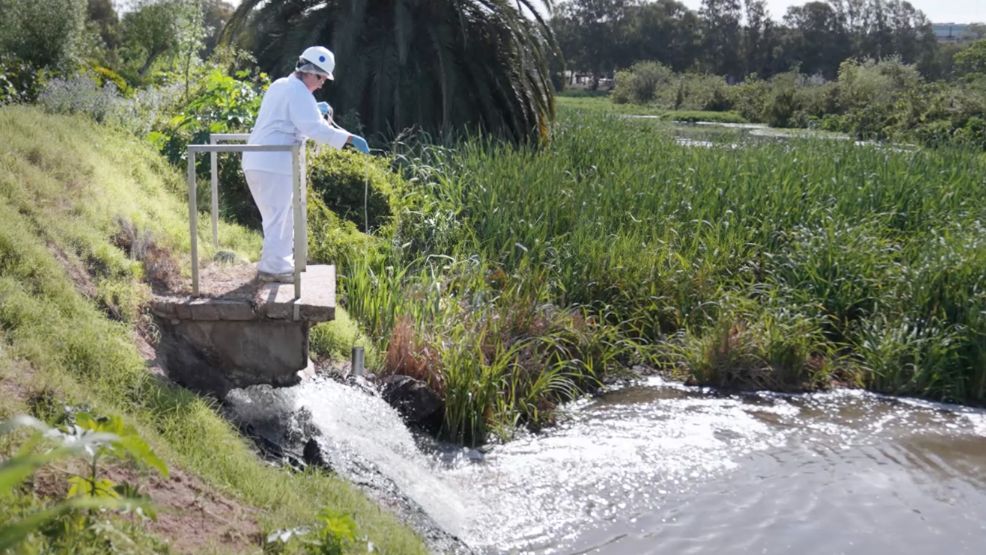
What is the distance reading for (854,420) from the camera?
8.49 m

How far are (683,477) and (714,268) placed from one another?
382cm

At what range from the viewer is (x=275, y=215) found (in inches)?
257

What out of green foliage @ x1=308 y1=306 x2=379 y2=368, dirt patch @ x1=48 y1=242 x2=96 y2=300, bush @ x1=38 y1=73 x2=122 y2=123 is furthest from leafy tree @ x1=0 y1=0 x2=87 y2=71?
dirt patch @ x1=48 y1=242 x2=96 y2=300

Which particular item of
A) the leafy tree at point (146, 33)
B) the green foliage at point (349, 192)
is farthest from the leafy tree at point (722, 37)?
the green foliage at point (349, 192)

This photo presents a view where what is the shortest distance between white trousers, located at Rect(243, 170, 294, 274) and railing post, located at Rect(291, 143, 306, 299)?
15 cm

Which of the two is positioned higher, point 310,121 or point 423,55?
point 423,55

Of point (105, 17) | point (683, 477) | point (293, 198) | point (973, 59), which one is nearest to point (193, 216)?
point (293, 198)

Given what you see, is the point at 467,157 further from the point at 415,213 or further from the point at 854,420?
the point at 854,420

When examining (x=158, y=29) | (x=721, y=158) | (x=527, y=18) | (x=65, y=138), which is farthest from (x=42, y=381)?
(x=158, y=29)

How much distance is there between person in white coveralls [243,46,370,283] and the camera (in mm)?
6270

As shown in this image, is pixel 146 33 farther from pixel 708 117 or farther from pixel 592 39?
pixel 592 39

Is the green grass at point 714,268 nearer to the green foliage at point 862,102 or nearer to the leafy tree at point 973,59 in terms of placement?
the green foliage at point 862,102

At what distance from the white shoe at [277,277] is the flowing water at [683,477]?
2.30 feet

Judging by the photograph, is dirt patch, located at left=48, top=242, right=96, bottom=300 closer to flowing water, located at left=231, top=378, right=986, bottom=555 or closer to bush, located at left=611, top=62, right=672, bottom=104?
flowing water, located at left=231, top=378, right=986, bottom=555
